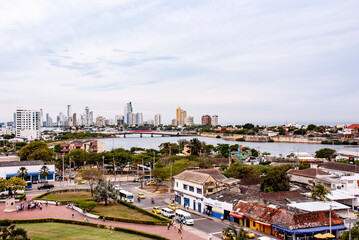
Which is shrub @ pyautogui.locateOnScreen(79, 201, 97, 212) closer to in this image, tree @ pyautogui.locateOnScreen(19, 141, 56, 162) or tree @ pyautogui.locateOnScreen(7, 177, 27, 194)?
tree @ pyautogui.locateOnScreen(7, 177, 27, 194)

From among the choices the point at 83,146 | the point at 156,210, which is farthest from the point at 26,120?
the point at 156,210

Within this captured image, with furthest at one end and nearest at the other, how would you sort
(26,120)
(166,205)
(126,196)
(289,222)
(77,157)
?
1. (26,120)
2. (77,157)
3. (126,196)
4. (166,205)
5. (289,222)

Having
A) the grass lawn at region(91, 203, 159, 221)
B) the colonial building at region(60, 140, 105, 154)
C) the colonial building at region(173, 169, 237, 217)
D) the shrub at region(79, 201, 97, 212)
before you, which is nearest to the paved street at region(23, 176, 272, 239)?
the colonial building at region(173, 169, 237, 217)

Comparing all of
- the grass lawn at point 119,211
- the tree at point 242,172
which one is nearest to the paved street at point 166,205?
the grass lawn at point 119,211

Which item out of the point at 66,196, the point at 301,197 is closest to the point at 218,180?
the point at 301,197

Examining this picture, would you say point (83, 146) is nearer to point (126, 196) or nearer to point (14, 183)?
point (126, 196)

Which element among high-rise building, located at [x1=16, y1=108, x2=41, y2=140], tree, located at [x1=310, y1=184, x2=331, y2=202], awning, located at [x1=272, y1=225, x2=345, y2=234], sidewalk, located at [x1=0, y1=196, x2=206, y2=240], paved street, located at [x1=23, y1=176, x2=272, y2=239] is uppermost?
high-rise building, located at [x1=16, y1=108, x2=41, y2=140]
